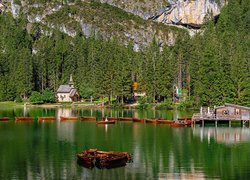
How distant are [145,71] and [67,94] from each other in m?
27.2

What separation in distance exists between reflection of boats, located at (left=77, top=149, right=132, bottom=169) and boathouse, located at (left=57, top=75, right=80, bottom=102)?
110 m

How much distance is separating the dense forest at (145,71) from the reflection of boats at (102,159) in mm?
59202

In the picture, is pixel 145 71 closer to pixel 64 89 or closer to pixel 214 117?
pixel 64 89

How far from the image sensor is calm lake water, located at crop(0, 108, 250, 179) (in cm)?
5659

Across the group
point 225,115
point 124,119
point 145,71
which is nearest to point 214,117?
point 225,115

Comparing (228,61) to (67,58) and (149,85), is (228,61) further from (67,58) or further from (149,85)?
(67,58)

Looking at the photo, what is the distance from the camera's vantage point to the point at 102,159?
5888 cm

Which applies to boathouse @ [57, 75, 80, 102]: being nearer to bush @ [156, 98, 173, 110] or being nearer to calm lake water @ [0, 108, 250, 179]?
bush @ [156, 98, 173, 110]

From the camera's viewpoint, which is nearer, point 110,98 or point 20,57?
point 110,98

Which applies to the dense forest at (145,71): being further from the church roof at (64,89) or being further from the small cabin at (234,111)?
the small cabin at (234,111)

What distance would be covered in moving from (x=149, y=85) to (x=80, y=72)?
36690 millimetres

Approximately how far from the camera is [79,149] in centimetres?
7150

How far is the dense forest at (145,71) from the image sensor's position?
120 m

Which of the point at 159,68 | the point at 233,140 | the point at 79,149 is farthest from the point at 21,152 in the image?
the point at 159,68
